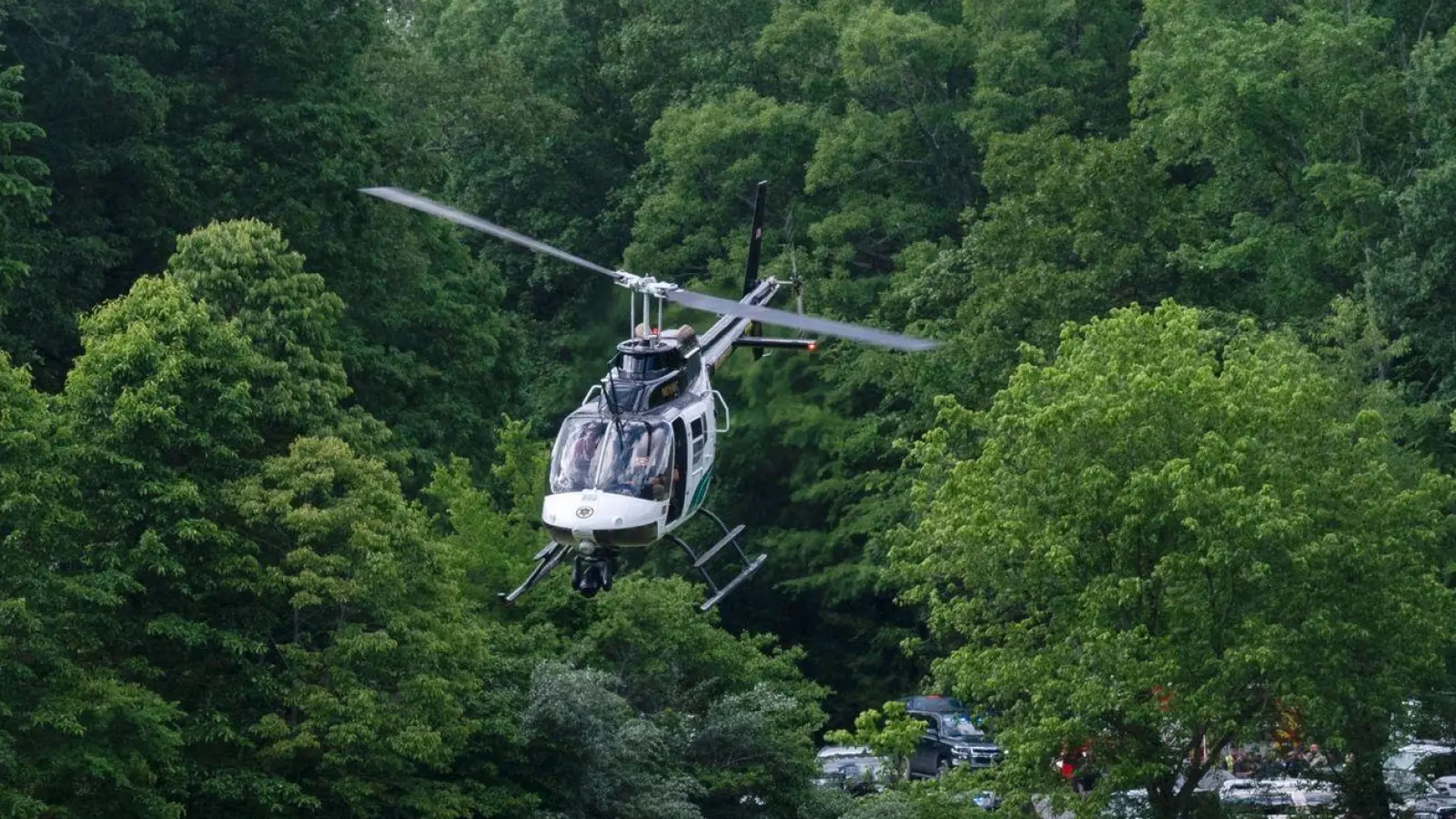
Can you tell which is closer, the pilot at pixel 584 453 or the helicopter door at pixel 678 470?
the pilot at pixel 584 453

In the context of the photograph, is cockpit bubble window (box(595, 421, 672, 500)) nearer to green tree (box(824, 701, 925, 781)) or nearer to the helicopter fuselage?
the helicopter fuselage

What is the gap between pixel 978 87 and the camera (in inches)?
2140

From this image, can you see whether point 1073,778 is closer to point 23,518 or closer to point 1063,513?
point 1063,513

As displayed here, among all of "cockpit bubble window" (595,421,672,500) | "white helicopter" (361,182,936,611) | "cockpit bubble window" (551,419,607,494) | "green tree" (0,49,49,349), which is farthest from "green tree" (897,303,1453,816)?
"green tree" (0,49,49,349)

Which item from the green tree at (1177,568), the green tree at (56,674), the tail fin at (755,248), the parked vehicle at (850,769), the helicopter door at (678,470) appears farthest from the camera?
the parked vehicle at (850,769)

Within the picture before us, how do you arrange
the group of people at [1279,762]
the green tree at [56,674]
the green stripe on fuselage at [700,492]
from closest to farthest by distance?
the green stripe on fuselage at [700,492], the green tree at [56,674], the group of people at [1279,762]

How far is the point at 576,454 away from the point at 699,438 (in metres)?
1.73

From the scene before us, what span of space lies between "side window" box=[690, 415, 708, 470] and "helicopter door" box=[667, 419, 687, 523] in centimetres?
49

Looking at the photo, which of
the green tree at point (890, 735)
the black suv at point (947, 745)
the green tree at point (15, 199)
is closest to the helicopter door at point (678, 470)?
the green tree at point (890, 735)

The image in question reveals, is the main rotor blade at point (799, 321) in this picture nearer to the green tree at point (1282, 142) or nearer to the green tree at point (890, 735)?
the green tree at point (890, 735)

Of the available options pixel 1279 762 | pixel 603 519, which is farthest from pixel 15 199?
pixel 1279 762

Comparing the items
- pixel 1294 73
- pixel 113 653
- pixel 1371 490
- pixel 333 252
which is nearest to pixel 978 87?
pixel 1294 73

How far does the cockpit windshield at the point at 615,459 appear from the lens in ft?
85.4

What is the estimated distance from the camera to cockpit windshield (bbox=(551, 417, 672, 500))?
2602cm
